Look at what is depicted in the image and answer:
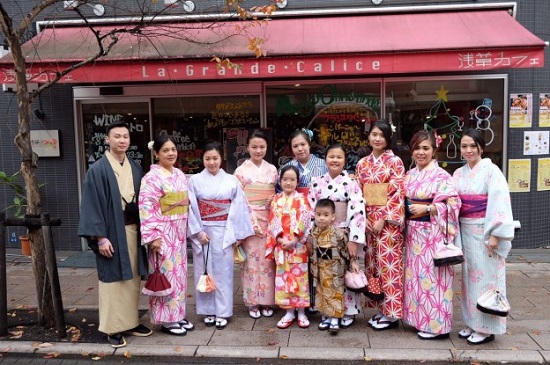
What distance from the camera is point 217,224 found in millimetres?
4422

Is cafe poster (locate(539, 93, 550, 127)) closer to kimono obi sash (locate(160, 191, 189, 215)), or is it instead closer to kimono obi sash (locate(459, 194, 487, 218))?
kimono obi sash (locate(459, 194, 487, 218))

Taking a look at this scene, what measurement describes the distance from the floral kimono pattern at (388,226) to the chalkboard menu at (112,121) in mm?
4139

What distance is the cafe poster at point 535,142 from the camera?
6.59 meters

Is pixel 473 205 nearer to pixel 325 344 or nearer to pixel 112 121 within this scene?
pixel 325 344

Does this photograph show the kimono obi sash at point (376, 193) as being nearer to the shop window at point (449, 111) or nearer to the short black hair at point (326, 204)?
the short black hair at point (326, 204)

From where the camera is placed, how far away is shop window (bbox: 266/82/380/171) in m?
6.83

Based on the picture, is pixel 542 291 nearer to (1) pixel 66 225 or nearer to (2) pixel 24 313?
(2) pixel 24 313

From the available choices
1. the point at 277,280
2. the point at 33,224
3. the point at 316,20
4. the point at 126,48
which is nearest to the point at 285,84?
the point at 316,20

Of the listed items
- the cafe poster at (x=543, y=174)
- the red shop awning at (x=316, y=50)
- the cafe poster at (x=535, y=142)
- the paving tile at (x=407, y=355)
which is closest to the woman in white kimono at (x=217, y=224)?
the paving tile at (x=407, y=355)

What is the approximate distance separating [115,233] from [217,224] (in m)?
0.94

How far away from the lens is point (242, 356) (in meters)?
3.88

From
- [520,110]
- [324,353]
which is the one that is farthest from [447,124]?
[324,353]

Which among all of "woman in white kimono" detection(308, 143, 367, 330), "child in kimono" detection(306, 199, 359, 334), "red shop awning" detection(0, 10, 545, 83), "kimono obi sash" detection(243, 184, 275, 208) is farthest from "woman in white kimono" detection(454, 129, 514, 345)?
"red shop awning" detection(0, 10, 545, 83)

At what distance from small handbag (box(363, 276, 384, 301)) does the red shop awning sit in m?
2.74
